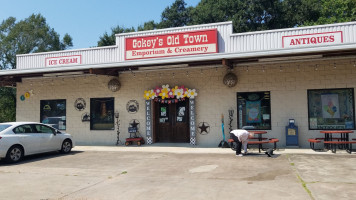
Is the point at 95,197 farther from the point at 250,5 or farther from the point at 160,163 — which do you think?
the point at 250,5

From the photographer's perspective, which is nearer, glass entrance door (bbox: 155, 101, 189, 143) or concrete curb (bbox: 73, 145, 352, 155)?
concrete curb (bbox: 73, 145, 352, 155)

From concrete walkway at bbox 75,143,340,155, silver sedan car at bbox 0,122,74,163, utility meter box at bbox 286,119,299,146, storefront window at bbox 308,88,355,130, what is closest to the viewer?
silver sedan car at bbox 0,122,74,163

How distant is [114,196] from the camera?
591 centimetres

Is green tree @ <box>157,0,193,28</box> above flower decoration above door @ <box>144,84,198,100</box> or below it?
above

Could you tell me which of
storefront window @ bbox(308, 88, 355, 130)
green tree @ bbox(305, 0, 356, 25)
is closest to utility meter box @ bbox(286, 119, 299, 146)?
storefront window @ bbox(308, 88, 355, 130)

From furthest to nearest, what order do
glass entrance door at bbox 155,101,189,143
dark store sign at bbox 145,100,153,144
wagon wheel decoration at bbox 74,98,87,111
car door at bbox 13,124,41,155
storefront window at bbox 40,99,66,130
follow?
storefront window at bbox 40,99,66,130, wagon wheel decoration at bbox 74,98,87,111, glass entrance door at bbox 155,101,189,143, dark store sign at bbox 145,100,153,144, car door at bbox 13,124,41,155

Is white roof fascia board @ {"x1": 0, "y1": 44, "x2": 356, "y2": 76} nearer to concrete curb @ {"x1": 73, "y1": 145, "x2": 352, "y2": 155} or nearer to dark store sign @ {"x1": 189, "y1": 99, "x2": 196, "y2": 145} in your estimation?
dark store sign @ {"x1": 189, "y1": 99, "x2": 196, "y2": 145}

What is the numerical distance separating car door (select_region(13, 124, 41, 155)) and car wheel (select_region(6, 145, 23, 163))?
7.2 inches

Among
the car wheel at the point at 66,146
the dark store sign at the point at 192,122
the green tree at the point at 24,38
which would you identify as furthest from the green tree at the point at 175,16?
the car wheel at the point at 66,146

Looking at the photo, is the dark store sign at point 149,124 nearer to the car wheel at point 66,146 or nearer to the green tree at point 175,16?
the car wheel at point 66,146

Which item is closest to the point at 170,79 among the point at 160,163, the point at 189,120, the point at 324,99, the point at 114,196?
the point at 189,120

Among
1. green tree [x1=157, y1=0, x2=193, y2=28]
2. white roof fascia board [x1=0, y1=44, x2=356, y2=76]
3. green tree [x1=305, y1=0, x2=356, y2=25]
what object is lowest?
white roof fascia board [x1=0, y1=44, x2=356, y2=76]

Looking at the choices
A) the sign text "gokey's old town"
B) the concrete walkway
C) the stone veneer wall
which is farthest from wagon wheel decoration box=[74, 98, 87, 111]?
the sign text "gokey's old town"

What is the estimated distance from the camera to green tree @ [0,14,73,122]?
113 ft
